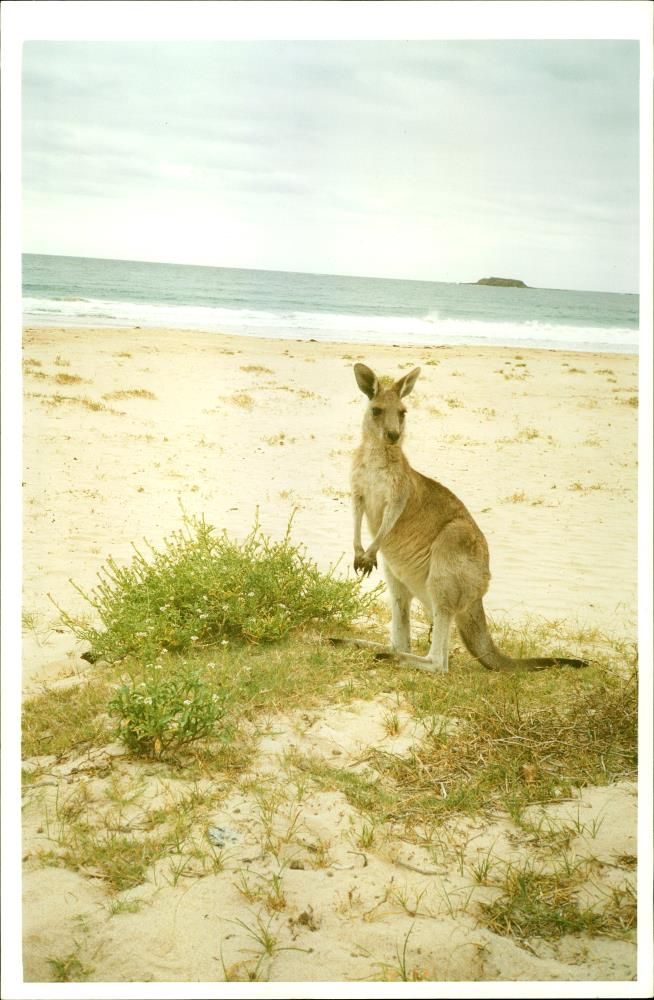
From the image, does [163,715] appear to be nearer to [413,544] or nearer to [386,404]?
[413,544]

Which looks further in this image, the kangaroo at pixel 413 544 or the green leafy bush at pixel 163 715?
the kangaroo at pixel 413 544

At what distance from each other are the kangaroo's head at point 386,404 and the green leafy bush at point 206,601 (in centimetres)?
92

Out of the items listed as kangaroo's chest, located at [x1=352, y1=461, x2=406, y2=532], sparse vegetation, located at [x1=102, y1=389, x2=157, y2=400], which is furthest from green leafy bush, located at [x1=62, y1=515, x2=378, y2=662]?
sparse vegetation, located at [x1=102, y1=389, x2=157, y2=400]

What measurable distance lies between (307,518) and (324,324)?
1452 millimetres

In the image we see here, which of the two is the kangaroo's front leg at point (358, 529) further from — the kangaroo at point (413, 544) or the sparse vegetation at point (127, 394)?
the sparse vegetation at point (127, 394)

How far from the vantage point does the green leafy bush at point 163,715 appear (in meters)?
3.56

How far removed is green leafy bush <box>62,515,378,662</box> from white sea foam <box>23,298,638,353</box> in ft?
5.21

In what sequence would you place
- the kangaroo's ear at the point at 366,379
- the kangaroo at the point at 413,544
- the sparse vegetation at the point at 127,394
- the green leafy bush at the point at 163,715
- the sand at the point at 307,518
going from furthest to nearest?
1. the sparse vegetation at the point at 127,394
2. the kangaroo at the point at 413,544
3. the kangaroo's ear at the point at 366,379
4. the green leafy bush at the point at 163,715
5. the sand at the point at 307,518

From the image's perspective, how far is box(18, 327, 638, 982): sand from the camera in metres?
3.08

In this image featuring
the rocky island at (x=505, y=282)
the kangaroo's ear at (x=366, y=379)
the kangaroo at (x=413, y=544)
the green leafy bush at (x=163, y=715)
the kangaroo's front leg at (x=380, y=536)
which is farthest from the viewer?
the rocky island at (x=505, y=282)

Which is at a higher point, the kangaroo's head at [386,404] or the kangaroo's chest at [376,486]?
Answer: the kangaroo's head at [386,404]

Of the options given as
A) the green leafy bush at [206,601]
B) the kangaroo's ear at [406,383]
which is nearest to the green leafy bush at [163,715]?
the green leafy bush at [206,601]

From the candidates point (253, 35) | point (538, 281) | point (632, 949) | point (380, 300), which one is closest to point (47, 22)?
point (253, 35)

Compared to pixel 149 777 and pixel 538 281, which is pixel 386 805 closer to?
pixel 149 777
